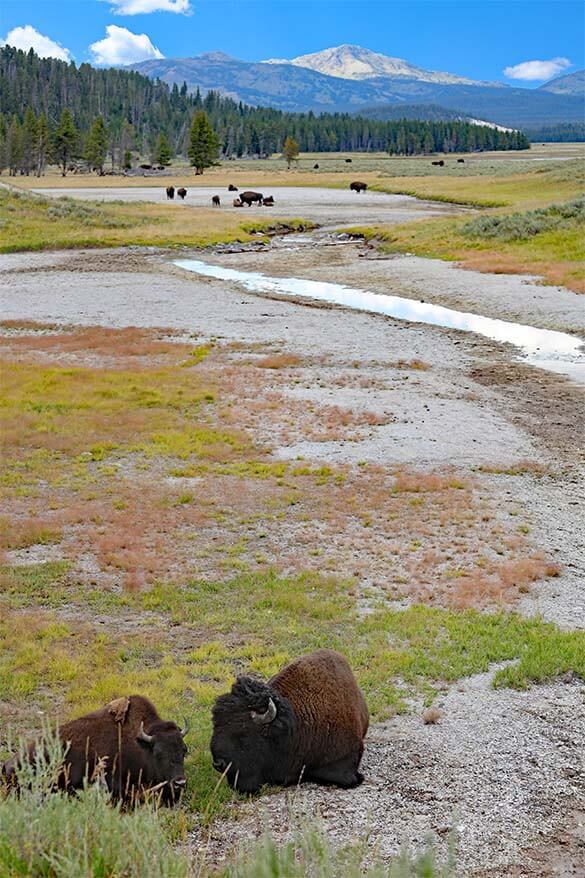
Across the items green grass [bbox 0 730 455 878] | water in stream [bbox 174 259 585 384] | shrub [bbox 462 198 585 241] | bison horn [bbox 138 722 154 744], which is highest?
shrub [bbox 462 198 585 241]

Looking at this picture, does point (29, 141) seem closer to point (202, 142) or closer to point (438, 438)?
point (202, 142)

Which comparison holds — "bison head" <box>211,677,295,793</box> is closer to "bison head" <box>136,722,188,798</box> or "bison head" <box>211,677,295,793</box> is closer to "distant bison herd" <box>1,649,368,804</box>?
"distant bison herd" <box>1,649,368,804</box>

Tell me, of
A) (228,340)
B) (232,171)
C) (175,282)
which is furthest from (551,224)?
(232,171)

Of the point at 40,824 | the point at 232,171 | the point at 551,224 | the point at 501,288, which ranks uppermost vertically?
the point at 232,171

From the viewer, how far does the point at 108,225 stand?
6025 cm

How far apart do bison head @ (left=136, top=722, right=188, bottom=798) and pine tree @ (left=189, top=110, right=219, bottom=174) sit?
12493 centimetres

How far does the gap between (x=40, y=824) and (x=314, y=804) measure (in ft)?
9.99

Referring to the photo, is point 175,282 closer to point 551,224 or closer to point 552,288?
point 552,288

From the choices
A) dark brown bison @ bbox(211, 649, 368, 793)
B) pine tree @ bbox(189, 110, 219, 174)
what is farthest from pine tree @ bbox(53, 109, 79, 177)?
dark brown bison @ bbox(211, 649, 368, 793)

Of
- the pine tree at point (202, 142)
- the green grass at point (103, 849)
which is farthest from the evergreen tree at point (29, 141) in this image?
the green grass at point (103, 849)

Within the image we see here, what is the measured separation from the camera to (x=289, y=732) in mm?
7559

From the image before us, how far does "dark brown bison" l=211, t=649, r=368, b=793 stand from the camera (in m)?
7.42

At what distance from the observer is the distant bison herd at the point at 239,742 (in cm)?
725

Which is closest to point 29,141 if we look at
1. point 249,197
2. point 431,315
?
point 249,197
